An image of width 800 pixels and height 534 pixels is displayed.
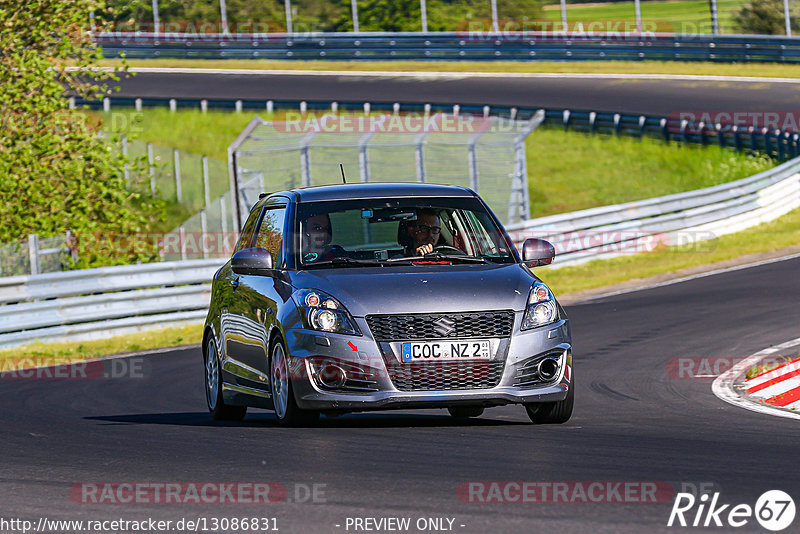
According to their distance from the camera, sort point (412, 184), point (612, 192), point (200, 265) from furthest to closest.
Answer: point (612, 192)
point (200, 265)
point (412, 184)

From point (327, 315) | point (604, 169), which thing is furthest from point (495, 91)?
point (327, 315)

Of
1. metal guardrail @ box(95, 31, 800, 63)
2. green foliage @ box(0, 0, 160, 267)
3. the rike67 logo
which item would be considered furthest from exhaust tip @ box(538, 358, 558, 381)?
metal guardrail @ box(95, 31, 800, 63)

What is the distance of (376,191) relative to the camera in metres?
10.3

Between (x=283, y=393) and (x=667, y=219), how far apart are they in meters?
18.0

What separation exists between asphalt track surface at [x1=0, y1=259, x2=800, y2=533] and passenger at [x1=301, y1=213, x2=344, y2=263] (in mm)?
1168

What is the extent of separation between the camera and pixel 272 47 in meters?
55.2

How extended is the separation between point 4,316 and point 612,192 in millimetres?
21036

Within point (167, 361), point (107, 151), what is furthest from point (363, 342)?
point (107, 151)

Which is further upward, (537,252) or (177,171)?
(537,252)

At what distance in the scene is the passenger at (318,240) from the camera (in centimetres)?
981

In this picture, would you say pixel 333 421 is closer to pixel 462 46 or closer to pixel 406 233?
pixel 406 233

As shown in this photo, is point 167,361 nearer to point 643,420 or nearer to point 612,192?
point 643,420

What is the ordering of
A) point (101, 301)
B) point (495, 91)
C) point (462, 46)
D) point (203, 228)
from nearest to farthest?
point (101, 301), point (203, 228), point (495, 91), point (462, 46)

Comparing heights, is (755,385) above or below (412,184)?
below
